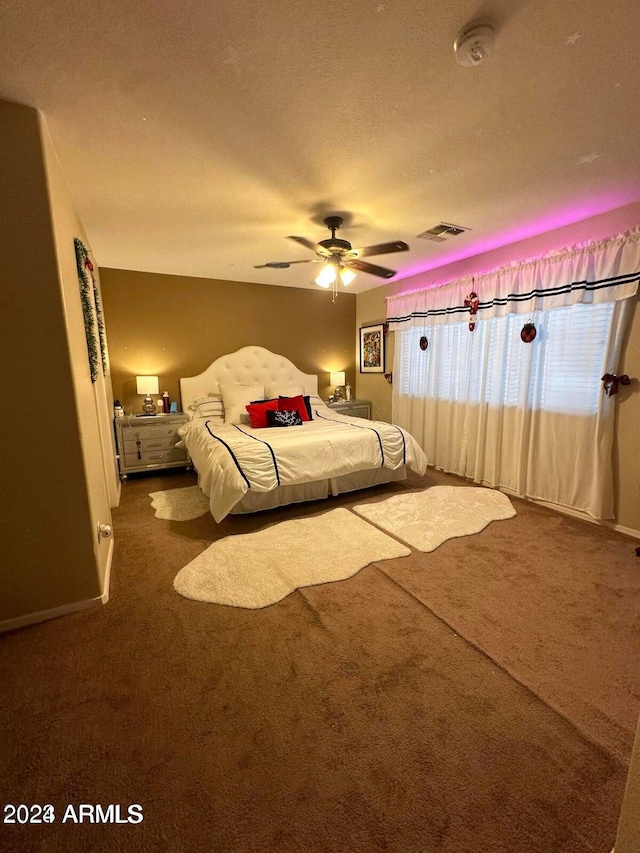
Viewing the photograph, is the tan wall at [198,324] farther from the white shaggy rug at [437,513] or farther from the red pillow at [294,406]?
the white shaggy rug at [437,513]

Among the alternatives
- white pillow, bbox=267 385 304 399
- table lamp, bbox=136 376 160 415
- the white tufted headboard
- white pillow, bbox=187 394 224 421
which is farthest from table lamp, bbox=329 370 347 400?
table lamp, bbox=136 376 160 415

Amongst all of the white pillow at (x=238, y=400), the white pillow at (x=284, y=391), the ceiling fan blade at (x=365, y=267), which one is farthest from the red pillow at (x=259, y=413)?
the ceiling fan blade at (x=365, y=267)

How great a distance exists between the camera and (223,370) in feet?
16.3

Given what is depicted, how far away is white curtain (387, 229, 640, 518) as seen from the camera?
2.88 metres

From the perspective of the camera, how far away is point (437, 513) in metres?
3.20

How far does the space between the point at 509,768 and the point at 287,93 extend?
8.97 ft

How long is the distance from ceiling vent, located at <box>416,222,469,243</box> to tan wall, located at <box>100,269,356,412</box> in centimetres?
243

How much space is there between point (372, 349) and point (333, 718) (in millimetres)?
4837

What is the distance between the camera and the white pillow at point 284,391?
5.02m

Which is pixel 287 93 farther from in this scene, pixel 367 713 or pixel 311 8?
pixel 367 713

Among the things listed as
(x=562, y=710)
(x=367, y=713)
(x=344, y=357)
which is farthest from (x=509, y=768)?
(x=344, y=357)

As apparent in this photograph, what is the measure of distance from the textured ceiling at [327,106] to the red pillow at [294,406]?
202 centimetres

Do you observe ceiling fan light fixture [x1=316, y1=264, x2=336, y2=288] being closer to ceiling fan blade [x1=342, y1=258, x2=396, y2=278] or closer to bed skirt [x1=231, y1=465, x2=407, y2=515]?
ceiling fan blade [x1=342, y1=258, x2=396, y2=278]

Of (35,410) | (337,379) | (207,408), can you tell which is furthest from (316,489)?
(337,379)
